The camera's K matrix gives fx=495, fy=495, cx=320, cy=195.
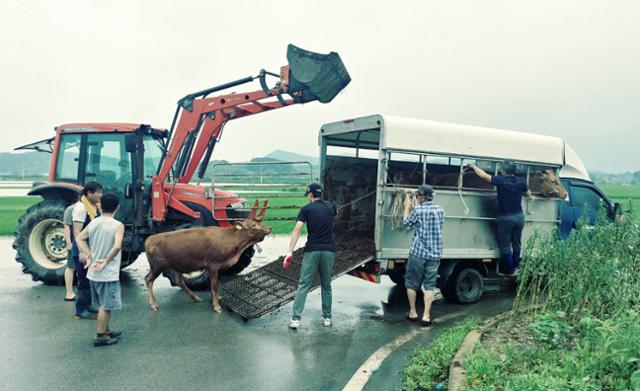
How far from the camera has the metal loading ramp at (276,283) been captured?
22.1 feet

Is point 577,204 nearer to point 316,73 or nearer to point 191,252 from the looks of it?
point 316,73

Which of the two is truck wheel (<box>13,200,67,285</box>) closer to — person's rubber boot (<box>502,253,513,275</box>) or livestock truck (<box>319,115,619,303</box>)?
livestock truck (<box>319,115,619,303</box>)

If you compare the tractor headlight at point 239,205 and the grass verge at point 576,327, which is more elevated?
the tractor headlight at point 239,205

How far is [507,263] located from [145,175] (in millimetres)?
6431

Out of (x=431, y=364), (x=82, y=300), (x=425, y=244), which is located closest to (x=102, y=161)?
(x=82, y=300)

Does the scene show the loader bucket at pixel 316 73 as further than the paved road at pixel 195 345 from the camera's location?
Yes

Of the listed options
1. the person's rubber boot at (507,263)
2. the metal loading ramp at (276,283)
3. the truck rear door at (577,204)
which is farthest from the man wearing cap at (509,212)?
the metal loading ramp at (276,283)

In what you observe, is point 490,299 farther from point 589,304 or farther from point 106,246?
point 106,246

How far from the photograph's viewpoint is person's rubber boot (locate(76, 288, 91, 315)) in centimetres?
655

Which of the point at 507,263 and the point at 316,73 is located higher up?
the point at 316,73

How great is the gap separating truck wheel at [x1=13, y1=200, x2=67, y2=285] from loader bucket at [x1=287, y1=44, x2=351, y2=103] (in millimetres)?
4751

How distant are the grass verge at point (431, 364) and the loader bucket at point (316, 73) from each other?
4616mm

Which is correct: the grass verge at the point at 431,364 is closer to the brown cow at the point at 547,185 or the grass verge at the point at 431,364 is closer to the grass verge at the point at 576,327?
the grass verge at the point at 576,327

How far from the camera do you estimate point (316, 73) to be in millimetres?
8117
